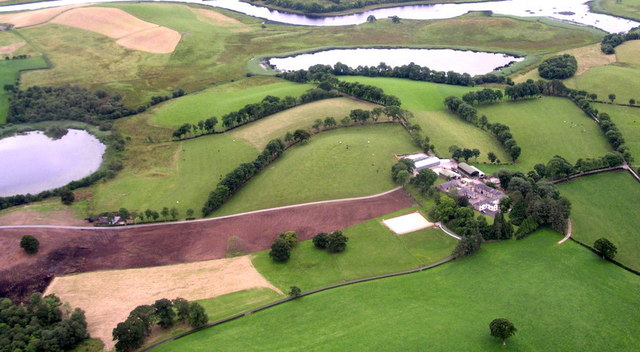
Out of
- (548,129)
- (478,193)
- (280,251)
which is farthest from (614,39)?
(280,251)

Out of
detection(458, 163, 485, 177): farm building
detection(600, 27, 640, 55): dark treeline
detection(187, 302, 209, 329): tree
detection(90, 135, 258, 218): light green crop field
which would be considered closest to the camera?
detection(187, 302, 209, 329): tree

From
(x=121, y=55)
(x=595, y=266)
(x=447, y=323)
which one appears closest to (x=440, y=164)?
(x=595, y=266)

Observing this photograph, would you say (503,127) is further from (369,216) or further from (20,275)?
(20,275)

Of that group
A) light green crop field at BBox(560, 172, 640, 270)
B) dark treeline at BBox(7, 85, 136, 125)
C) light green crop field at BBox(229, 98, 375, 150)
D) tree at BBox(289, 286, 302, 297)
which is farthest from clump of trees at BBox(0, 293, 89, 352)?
light green crop field at BBox(560, 172, 640, 270)

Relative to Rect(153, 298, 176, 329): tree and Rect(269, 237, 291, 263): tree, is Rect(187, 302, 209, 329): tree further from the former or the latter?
Rect(269, 237, 291, 263): tree

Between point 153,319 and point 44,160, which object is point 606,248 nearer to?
point 153,319

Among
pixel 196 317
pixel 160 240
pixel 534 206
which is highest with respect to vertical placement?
pixel 534 206

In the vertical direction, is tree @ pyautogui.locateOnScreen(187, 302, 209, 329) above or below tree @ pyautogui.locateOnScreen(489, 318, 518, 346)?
below
